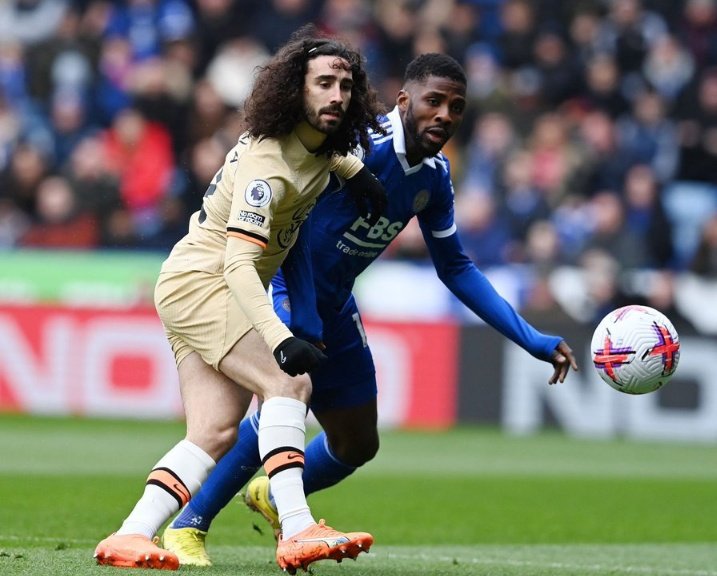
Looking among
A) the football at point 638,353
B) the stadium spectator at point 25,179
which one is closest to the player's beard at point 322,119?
the football at point 638,353

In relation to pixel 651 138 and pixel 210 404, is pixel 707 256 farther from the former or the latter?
pixel 210 404

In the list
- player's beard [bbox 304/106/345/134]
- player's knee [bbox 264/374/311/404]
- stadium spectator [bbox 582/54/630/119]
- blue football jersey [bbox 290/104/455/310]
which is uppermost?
stadium spectator [bbox 582/54/630/119]

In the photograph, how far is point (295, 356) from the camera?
5.70 metres

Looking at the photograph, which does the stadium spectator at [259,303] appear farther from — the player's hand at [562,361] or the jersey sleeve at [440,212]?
the player's hand at [562,361]

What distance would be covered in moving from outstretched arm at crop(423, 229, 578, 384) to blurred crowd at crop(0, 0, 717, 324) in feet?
28.5

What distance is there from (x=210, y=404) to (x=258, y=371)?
0.87ft

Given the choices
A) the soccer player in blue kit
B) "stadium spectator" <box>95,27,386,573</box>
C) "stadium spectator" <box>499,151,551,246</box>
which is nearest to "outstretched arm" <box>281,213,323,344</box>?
the soccer player in blue kit

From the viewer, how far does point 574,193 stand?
17.7 metres

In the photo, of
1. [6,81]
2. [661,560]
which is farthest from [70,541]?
[6,81]

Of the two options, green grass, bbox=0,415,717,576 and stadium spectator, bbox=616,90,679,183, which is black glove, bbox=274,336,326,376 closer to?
green grass, bbox=0,415,717,576

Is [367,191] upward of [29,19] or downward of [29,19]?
downward

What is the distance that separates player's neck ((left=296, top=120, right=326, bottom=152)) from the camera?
6.09 meters

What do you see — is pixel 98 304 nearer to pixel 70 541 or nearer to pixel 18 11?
pixel 18 11

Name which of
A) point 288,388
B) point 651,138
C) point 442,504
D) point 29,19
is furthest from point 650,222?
point 288,388
